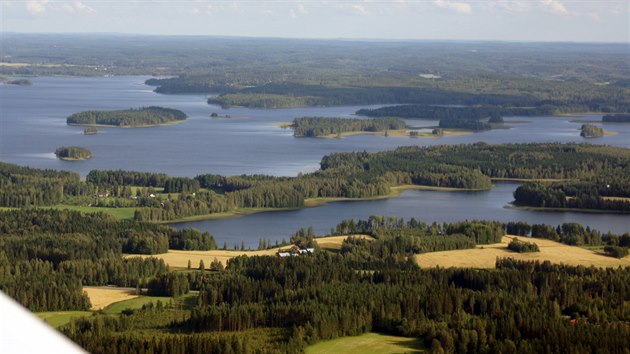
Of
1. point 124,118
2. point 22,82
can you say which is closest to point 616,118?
point 124,118

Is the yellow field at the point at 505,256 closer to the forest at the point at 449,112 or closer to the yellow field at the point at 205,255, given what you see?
the yellow field at the point at 205,255

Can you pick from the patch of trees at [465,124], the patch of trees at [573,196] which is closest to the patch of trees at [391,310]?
the patch of trees at [573,196]

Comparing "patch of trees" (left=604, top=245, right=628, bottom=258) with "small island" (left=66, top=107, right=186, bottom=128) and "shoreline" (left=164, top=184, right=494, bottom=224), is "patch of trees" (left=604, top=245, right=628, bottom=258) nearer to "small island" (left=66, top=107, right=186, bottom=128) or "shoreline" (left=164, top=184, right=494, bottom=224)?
"shoreline" (left=164, top=184, right=494, bottom=224)

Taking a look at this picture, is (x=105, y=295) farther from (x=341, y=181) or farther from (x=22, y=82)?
(x=22, y=82)

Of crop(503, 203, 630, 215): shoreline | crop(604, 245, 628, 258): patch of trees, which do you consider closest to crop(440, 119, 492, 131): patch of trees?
crop(503, 203, 630, 215): shoreline

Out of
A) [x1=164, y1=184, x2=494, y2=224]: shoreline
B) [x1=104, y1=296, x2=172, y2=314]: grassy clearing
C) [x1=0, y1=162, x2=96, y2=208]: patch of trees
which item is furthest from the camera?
[x1=0, y1=162, x2=96, y2=208]: patch of trees
